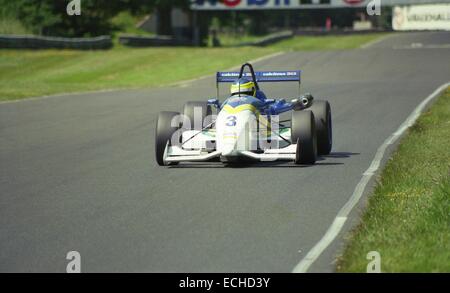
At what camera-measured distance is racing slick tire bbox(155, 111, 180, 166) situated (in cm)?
1294

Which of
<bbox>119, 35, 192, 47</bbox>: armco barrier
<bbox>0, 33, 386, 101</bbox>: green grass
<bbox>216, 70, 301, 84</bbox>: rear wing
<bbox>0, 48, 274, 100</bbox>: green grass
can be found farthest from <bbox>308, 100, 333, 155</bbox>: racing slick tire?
<bbox>119, 35, 192, 47</bbox>: armco barrier

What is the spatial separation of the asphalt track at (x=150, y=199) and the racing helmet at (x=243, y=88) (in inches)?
45.2

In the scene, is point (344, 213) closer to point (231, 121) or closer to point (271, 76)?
point (231, 121)

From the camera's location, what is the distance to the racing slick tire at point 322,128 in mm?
13719

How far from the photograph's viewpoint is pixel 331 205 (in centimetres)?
966

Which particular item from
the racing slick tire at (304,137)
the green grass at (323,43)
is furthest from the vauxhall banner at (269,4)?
the racing slick tire at (304,137)

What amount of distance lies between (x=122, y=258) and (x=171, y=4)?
53.9 m

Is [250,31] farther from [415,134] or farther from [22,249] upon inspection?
[22,249]

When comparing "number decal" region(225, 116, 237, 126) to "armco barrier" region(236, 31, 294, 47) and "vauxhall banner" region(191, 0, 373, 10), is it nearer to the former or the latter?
"armco barrier" region(236, 31, 294, 47)

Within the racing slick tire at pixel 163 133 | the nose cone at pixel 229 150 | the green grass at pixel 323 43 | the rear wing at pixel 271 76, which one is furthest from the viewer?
the green grass at pixel 323 43

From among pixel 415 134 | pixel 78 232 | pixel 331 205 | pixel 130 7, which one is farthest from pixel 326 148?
pixel 130 7

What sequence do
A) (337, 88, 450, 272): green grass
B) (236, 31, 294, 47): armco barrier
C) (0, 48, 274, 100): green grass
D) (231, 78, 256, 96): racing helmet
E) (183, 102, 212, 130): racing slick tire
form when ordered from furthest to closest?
(236, 31, 294, 47): armco barrier
(0, 48, 274, 100): green grass
(183, 102, 212, 130): racing slick tire
(231, 78, 256, 96): racing helmet
(337, 88, 450, 272): green grass

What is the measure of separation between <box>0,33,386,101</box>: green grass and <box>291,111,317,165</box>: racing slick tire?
1857 centimetres

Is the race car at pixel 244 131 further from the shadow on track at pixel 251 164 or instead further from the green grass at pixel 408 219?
the green grass at pixel 408 219
